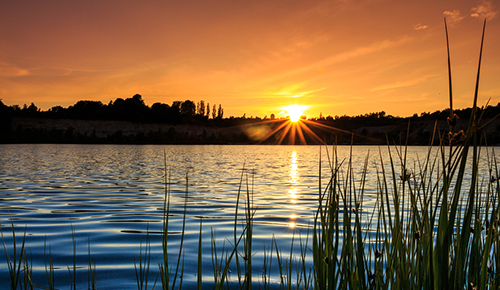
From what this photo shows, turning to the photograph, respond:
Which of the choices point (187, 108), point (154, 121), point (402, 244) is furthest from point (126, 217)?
point (187, 108)

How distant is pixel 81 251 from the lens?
4.05 m

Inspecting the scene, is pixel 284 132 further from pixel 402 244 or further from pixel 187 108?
pixel 402 244

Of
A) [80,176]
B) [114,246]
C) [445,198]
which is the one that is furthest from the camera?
[80,176]

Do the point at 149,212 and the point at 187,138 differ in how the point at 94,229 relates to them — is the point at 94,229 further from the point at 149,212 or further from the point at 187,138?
the point at 187,138

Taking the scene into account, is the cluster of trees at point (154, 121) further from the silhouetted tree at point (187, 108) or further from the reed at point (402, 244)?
the reed at point (402, 244)

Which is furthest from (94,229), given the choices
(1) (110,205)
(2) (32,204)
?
(2) (32,204)

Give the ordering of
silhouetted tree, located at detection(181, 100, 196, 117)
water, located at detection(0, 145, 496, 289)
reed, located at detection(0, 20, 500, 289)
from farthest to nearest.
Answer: silhouetted tree, located at detection(181, 100, 196, 117)
water, located at detection(0, 145, 496, 289)
reed, located at detection(0, 20, 500, 289)

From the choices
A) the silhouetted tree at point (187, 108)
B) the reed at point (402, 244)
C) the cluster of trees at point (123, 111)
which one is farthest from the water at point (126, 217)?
the silhouetted tree at point (187, 108)

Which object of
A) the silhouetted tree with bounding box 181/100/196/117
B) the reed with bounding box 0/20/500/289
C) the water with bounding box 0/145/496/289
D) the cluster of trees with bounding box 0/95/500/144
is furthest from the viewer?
the silhouetted tree with bounding box 181/100/196/117

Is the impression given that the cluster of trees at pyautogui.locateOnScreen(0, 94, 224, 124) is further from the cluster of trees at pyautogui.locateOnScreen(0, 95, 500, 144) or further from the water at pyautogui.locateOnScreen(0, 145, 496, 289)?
the water at pyautogui.locateOnScreen(0, 145, 496, 289)

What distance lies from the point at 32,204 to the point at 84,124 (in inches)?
2983

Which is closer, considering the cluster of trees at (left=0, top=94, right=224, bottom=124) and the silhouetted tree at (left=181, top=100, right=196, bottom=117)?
the cluster of trees at (left=0, top=94, right=224, bottom=124)

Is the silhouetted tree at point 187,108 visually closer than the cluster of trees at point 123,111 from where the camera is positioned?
No

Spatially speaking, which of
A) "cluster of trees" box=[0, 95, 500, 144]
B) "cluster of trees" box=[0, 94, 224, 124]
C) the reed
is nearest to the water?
the reed
